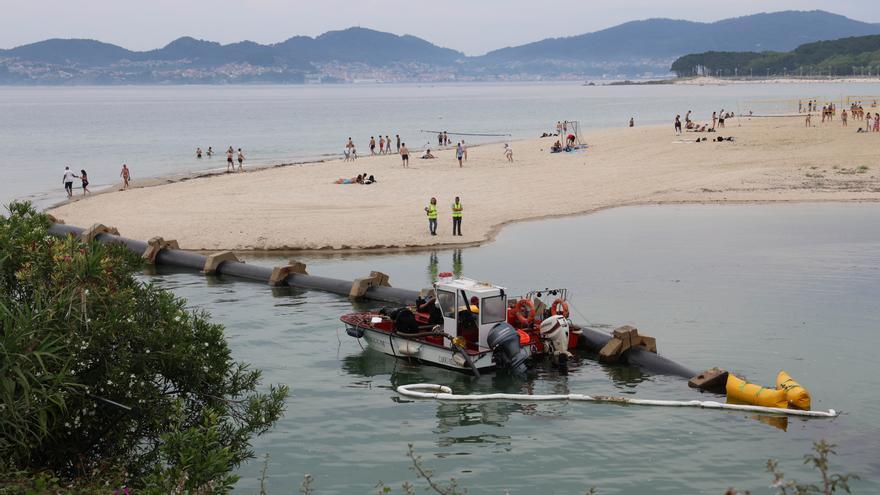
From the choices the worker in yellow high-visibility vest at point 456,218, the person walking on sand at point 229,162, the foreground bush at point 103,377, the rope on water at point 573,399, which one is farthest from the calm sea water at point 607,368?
the person walking on sand at point 229,162

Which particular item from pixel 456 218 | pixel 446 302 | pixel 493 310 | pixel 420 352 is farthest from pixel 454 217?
pixel 493 310

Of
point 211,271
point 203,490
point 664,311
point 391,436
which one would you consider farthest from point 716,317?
point 203,490

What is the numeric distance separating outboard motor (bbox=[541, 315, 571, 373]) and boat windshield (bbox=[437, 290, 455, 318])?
2169 mm

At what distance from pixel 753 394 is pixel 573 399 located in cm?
372

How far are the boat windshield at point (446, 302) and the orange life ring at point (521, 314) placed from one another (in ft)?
6.08

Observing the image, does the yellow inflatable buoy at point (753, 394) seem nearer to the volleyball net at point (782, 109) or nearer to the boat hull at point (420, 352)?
the boat hull at point (420, 352)

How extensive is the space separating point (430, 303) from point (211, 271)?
12027mm

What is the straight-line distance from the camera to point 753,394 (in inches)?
815

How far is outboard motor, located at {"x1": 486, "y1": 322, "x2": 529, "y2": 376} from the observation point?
896 inches

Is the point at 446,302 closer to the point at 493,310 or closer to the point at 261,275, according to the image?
the point at 493,310

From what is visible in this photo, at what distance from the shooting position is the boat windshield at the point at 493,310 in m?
23.4

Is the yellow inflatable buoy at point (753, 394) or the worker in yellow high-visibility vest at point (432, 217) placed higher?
the worker in yellow high-visibility vest at point (432, 217)

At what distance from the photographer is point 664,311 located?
2864 cm

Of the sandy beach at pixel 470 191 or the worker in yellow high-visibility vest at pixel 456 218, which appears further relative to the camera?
the sandy beach at pixel 470 191
